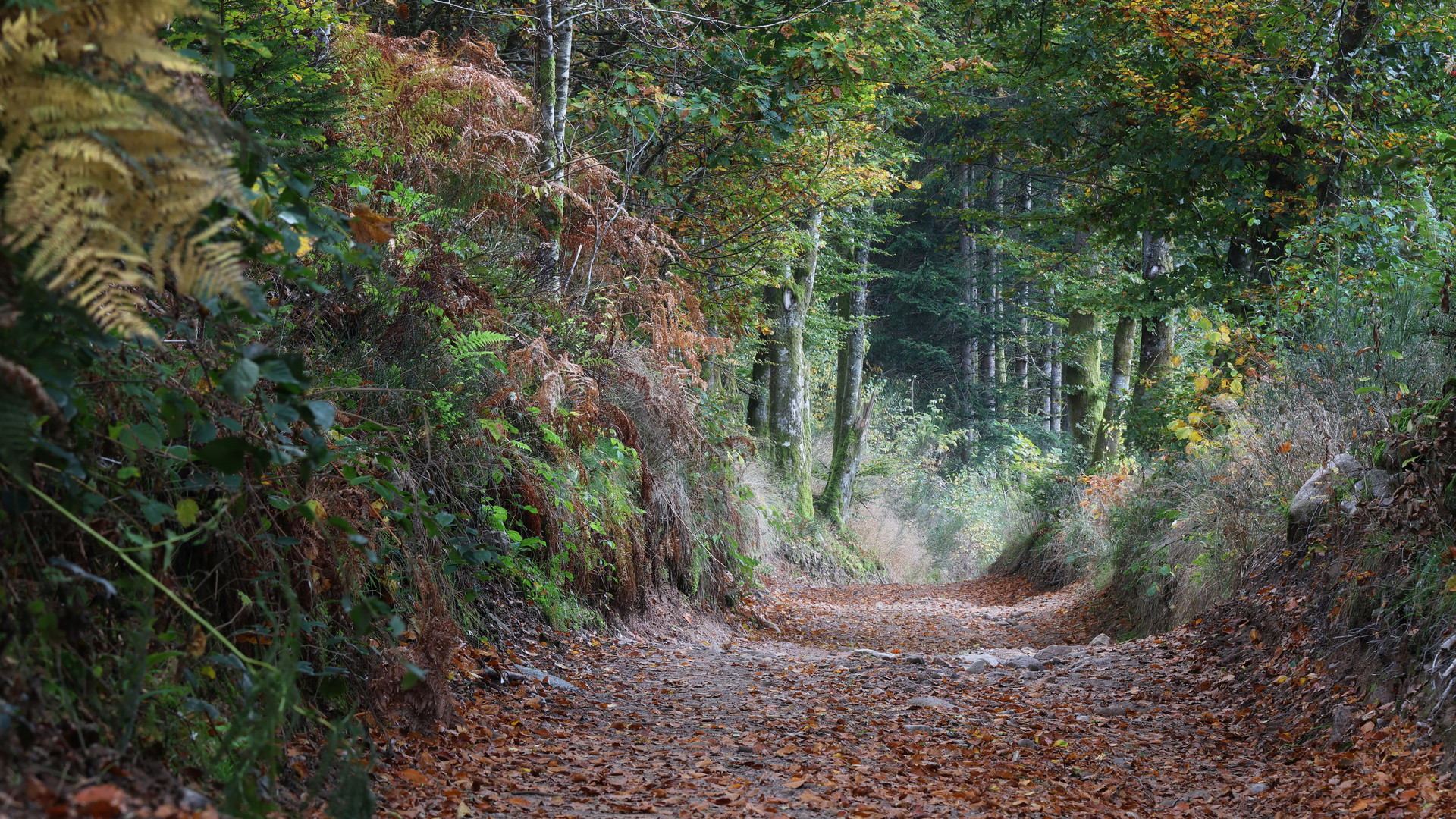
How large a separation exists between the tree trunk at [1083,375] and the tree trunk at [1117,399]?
932 millimetres

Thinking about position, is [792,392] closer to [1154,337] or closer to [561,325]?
[1154,337]

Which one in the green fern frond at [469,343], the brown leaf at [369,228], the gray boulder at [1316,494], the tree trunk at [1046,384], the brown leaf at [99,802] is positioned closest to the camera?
the brown leaf at [99,802]

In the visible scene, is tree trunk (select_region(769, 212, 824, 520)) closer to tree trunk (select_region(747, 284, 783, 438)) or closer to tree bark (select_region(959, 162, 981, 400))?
tree trunk (select_region(747, 284, 783, 438))

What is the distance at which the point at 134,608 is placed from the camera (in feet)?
8.27

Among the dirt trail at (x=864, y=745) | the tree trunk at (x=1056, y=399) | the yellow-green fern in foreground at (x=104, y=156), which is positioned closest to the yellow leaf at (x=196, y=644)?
the dirt trail at (x=864, y=745)

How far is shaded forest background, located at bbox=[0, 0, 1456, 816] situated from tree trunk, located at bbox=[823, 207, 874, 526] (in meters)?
1.29

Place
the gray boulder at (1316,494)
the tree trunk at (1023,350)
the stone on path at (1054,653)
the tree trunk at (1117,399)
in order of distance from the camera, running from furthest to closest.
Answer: the tree trunk at (1023,350) < the tree trunk at (1117,399) < the stone on path at (1054,653) < the gray boulder at (1316,494)

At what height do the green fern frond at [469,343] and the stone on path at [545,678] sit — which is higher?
the green fern frond at [469,343]

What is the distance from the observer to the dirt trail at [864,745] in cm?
353

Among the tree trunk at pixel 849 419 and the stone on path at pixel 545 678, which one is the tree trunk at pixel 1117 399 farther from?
the stone on path at pixel 545 678

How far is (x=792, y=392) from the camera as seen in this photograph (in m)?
15.4

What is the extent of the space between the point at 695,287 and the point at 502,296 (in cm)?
484

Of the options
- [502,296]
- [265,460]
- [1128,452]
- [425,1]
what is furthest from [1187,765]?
[1128,452]

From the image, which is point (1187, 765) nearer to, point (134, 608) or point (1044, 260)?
point (134, 608)
